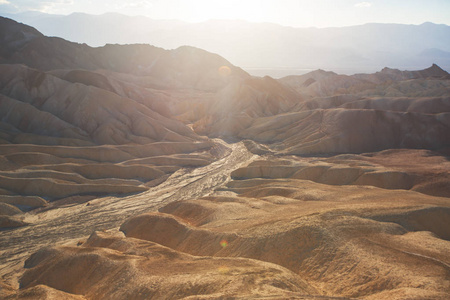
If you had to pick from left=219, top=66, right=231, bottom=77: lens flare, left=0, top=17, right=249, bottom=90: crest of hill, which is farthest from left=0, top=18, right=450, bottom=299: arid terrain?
left=219, top=66, right=231, bottom=77: lens flare

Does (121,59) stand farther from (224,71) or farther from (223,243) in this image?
(223,243)

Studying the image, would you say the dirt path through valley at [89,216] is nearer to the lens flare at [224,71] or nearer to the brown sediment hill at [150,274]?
the brown sediment hill at [150,274]

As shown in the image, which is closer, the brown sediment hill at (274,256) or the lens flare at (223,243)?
the brown sediment hill at (274,256)

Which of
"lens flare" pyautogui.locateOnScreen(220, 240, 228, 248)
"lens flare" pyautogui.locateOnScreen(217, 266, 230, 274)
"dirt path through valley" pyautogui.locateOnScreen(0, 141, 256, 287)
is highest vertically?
"lens flare" pyautogui.locateOnScreen(217, 266, 230, 274)

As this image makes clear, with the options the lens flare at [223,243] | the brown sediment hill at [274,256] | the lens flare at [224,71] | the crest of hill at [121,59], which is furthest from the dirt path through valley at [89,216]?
the lens flare at [224,71]

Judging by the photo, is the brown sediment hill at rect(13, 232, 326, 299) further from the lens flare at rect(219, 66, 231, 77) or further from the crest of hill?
the lens flare at rect(219, 66, 231, 77)

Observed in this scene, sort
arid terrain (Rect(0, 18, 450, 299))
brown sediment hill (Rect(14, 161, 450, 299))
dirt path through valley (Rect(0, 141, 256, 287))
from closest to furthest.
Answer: brown sediment hill (Rect(14, 161, 450, 299)) → arid terrain (Rect(0, 18, 450, 299)) → dirt path through valley (Rect(0, 141, 256, 287))
